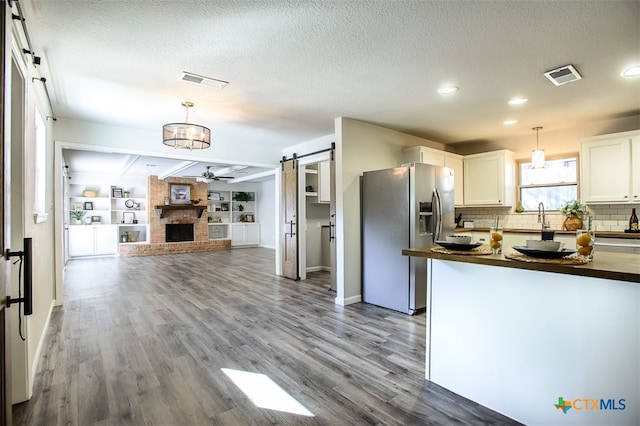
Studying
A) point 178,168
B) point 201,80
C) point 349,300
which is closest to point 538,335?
point 349,300

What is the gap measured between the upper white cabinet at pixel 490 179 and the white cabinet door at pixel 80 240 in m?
10.0

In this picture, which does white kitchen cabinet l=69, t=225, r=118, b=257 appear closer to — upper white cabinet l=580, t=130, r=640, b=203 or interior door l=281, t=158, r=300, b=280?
interior door l=281, t=158, r=300, b=280

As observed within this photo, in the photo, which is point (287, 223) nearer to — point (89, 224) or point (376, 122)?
point (376, 122)

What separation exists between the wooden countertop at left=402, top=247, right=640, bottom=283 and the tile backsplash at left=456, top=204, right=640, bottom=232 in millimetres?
3209

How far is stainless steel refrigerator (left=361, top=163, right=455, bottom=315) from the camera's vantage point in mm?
3938

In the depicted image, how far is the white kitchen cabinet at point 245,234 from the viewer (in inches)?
461

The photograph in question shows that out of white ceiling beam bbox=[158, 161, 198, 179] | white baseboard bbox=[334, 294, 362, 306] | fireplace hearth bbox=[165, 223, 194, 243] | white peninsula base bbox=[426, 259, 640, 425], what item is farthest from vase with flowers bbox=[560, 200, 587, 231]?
fireplace hearth bbox=[165, 223, 194, 243]

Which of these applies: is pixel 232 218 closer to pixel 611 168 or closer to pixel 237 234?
pixel 237 234

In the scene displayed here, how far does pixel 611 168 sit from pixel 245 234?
405 inches

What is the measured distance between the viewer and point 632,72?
289cm

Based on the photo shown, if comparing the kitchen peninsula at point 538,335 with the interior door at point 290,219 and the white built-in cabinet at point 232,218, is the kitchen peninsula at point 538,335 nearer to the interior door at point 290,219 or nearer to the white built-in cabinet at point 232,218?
the interior door at point 290,219

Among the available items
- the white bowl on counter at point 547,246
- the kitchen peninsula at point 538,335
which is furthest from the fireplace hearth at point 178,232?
the white bowl on counter at point 547,246

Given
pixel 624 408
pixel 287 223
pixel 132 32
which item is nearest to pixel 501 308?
pixel 624 408

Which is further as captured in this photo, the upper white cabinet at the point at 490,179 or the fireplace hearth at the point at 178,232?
the fireplace hearth at the point at 178,232
